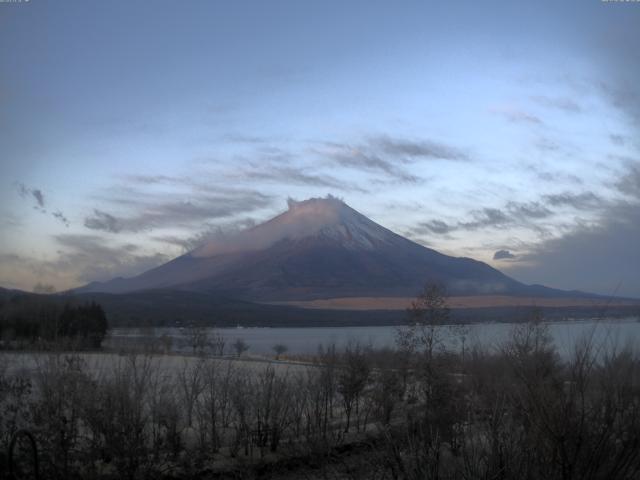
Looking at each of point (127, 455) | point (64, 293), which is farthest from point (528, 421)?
point (64, 293)

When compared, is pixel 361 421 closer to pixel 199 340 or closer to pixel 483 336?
pixel 483 336

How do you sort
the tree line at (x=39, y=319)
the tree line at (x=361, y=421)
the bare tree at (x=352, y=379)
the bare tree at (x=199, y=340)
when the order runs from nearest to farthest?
the tree line at (x=361, y=421) → the bare tree at (x=352, y=379) → the tree line at (x=39, y=319) → the bare tree at (x=199, y=340)

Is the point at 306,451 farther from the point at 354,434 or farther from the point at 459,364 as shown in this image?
the point at 459,364

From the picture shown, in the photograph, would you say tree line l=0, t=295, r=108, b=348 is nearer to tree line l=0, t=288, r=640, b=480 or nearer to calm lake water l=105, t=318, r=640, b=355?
calm lake water l=105, t=318, r=640, b=355

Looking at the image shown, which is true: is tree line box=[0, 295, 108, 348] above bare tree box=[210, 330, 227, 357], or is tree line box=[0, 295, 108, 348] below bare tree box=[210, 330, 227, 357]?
above

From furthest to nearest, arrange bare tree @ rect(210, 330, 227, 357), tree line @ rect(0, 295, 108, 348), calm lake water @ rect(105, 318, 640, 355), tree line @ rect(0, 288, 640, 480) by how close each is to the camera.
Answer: tree line @ rect(0, 295, 108, 348) < bare tree @ rect(210, 330, 227, 357) < calm lake water @ rect(105, 318, 640, 355) < tree line @ rect(0, 288, 640, 480)

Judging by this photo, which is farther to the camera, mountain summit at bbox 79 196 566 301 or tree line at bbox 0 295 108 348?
mountain summit at bbox 79 196 566 301

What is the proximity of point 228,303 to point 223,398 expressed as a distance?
11950 centimetres

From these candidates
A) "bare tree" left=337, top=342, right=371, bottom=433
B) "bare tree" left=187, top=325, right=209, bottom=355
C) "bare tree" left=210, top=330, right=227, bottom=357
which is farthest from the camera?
"bare tree" left=187, top=325, right=209, bottom=355

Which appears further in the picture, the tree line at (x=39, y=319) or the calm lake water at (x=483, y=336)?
the tree line at (x=39, y=319)

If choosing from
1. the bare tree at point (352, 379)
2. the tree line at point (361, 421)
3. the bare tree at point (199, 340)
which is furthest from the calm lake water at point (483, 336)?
the bare tree at point (352, 379)

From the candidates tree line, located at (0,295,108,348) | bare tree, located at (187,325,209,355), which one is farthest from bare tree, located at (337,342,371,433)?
tree line, located at (0,295,108,348)

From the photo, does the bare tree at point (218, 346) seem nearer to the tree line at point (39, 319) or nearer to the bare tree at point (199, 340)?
the bare tree at point (199, 340)

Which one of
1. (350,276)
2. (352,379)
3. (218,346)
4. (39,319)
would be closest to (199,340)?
(218,346)
